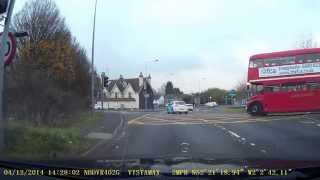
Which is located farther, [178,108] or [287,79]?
[178,108]

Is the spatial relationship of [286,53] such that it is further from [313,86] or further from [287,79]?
[313,86]

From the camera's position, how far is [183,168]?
5184 mm

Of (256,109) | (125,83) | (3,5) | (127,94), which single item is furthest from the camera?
(125,83)

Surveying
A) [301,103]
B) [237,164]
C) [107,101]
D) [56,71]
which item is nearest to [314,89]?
[301,103]

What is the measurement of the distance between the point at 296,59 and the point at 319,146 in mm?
19317

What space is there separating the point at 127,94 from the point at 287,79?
104224 millimetres

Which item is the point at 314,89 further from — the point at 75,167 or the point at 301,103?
the point at 75,167

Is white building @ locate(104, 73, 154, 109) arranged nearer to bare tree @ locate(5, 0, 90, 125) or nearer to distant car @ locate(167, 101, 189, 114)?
distant car @ locate(167, 101, 189, 114)

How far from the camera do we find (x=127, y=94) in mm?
140750

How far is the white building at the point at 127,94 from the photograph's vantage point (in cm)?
13525

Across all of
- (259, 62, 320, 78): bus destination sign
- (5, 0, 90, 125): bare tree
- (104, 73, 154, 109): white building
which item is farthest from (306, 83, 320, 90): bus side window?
(104, 73, 154, 109): white building

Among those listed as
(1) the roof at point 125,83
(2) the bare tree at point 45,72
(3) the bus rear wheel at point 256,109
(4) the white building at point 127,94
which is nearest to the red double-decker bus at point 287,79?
(3) the bus rear wheel at point 256,109

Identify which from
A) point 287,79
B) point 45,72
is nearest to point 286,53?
point 287,79

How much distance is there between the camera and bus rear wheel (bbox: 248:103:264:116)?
131 feet
